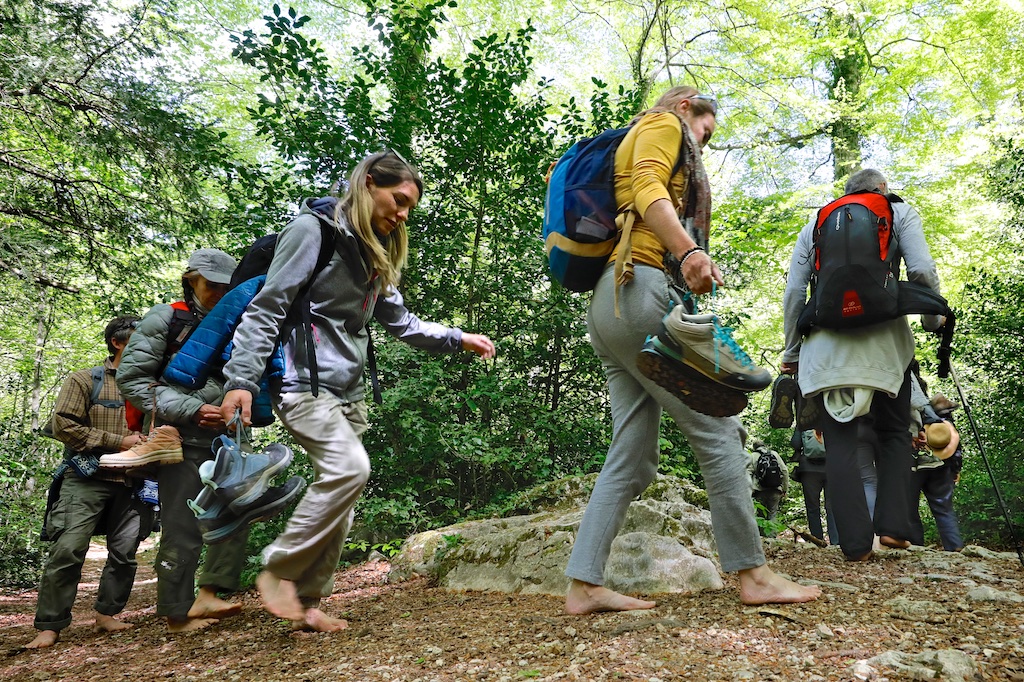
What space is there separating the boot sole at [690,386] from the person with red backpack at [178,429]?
7.16 ft

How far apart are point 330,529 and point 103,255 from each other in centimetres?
616

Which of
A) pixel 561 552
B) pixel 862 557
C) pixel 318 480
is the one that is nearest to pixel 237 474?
pixel 318 480

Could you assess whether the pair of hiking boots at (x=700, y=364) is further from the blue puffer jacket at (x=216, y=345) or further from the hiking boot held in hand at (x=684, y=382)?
the blue puffer jacket at (x=216, y=345)

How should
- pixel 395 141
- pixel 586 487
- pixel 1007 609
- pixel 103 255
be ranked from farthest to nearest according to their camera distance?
1. pixel 103 255
2. pixel 395 141
3. pixel 586 487
4. pixel 1007 609

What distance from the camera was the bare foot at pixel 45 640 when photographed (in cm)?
398

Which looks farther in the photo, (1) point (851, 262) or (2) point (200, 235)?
(2) point (200, 235)

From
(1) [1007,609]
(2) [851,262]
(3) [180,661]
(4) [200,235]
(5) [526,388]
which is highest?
(4) [200,235]

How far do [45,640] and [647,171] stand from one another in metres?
4.18

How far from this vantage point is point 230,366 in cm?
285

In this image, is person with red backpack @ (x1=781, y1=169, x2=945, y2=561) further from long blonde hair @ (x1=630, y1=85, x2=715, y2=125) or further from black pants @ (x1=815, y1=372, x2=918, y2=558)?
long blonde hair @ (x1=630, y1=85, x2=715, y2=125)

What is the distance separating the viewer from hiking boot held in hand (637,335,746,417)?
2.52m

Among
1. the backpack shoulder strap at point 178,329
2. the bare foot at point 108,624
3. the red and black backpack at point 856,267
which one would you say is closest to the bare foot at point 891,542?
the red and black backpack at point 856,267

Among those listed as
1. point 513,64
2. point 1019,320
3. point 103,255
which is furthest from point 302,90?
point 1019,320

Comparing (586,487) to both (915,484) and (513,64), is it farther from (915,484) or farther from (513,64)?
(513,64)
